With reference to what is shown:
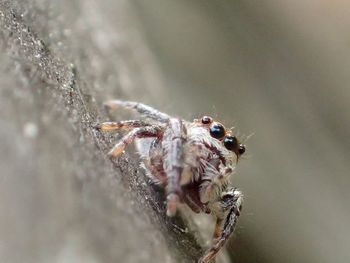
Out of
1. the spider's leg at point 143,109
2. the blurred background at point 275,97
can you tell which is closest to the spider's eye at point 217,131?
the spider's leg at point 143,109

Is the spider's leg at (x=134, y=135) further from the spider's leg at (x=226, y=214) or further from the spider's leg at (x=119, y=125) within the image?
the spider's leg at (x=226, y=214)

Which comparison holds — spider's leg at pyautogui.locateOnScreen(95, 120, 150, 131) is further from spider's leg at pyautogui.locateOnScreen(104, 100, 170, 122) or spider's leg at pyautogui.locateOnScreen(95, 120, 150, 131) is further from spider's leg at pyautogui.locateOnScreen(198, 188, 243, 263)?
spider's leg at pyautogui.locateOnScreen(198, 188, 243, 263)

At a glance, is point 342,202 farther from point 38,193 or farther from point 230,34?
point 38,193

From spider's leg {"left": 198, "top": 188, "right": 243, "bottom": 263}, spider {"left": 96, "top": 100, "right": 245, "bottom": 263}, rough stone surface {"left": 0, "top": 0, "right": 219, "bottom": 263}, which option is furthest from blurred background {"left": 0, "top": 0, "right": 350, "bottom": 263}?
spider's leg {"left": 198, "top": 188, "right": 243, "bottom": 263}

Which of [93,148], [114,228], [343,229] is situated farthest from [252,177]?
[114,228]

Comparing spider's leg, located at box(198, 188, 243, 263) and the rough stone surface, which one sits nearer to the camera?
the rough stone surface

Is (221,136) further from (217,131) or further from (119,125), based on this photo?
(119,125)

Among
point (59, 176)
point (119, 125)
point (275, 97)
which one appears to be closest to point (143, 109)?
point (119, 125)
